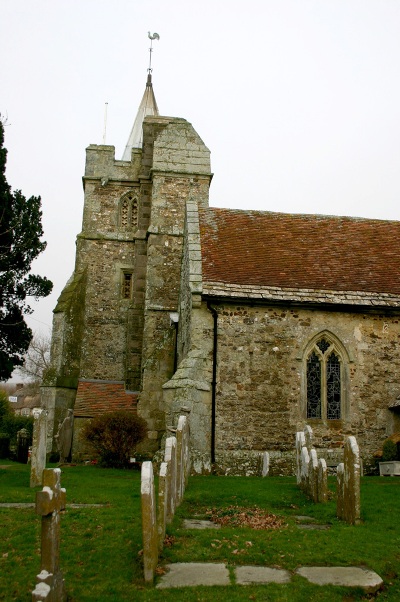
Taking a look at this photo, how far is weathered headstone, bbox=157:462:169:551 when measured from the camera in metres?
6.45

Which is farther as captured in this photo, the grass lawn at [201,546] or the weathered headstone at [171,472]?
the weathered headstone at [171,472]

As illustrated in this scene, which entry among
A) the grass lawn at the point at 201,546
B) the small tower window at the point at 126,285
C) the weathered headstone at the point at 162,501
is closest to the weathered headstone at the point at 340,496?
the grass lawn at the point at 201,546

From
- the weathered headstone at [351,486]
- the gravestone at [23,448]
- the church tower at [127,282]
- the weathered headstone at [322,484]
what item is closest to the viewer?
the weathered headstone at [351,486]

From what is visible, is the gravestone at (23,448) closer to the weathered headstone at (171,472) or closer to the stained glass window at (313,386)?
the stained glass window at (313,386)

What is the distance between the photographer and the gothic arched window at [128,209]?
28.5 meters

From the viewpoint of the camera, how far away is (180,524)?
780 cm

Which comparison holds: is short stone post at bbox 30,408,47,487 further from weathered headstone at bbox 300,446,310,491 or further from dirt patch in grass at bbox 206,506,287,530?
weathered headstone at bbox 300,446,310,491

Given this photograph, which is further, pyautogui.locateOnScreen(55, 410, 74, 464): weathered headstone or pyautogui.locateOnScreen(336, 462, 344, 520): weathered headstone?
pyautogui.locateOnScreen(55, 410, 74, 464): weathered headstone

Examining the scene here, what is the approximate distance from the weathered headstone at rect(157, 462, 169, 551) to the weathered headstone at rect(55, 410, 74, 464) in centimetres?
1444

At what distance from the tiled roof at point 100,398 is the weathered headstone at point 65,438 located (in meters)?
0.43

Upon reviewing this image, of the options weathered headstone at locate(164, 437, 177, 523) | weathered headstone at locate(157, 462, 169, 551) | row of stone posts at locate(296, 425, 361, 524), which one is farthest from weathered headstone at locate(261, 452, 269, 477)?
weathered headstone at locate(157, 462, 169, 551)

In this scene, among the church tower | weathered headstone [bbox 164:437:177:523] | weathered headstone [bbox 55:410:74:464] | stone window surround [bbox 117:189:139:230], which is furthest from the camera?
stone window surround [bbox 117:189:139:230]

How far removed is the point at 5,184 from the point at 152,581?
1752cm

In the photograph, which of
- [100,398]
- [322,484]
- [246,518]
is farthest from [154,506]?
[100,398]
